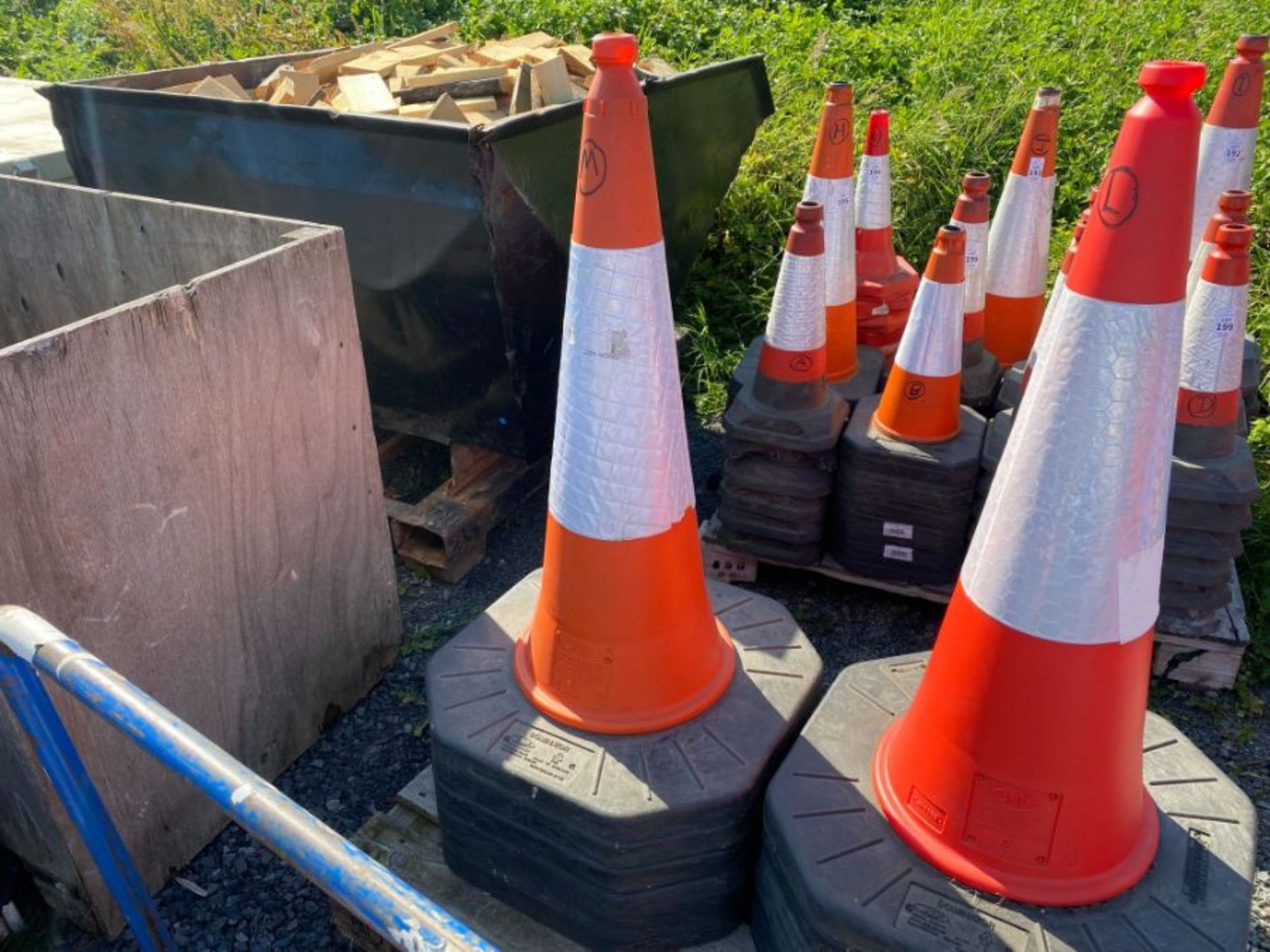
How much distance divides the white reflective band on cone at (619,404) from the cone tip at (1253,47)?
9.96 ft

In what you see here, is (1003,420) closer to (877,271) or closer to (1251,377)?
(877,271)

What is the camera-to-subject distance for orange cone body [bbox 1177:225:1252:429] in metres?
2.51

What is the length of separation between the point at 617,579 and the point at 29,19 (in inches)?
457

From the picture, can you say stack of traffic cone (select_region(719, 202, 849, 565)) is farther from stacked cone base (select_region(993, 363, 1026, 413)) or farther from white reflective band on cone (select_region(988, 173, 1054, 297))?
white reflective band on cone (select_region(988, 173, 1054, 297))

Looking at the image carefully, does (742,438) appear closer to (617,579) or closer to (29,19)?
(617,579)

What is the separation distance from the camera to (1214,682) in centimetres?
296

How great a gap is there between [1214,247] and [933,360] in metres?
0.81

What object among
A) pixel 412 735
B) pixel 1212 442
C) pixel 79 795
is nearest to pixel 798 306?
pixel 1212 442

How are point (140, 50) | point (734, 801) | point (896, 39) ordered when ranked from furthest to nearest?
point (140, 50) < point (896, 39) < point (734, 801)

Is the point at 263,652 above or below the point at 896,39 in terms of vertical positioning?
below

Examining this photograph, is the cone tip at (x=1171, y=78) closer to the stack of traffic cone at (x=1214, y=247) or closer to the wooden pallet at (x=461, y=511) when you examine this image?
the stack of traffic cone at (x=1214, y=247)

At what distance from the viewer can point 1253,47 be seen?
11.6 feet

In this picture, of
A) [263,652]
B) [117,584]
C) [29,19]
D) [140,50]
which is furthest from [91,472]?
[29,19]

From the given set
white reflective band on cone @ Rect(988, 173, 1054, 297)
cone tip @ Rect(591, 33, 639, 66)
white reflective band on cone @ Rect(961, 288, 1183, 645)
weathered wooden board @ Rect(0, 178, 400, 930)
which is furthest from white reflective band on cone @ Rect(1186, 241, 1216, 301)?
weathered wooden board @ Rect(0, 178, 400, 930)
